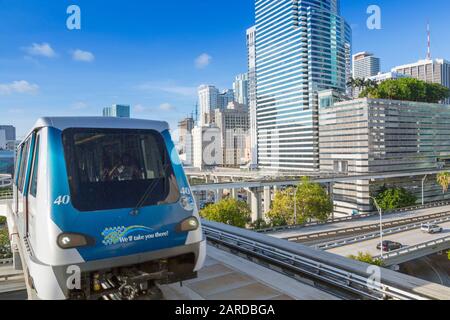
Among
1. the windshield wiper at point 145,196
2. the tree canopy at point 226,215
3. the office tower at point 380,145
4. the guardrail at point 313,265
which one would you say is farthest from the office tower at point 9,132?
the windshield wiper at point 145,196

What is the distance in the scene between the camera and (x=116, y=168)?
191 inches

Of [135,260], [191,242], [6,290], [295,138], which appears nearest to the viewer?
[135,260]

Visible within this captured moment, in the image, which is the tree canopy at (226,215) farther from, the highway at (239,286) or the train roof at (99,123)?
the train roof at (99,123)

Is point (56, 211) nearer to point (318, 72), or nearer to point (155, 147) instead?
point (155, 147)

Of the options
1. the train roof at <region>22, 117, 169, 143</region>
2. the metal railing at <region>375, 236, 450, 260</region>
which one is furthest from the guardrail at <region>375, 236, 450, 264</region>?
the train roof at <region>22, 117, 169, 143</region>

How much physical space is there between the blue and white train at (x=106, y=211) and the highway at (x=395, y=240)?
91.2ft

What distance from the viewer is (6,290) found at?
871 cm

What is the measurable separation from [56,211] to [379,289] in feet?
15.6

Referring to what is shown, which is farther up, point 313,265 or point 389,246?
point 313,265

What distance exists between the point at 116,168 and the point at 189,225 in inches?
51.6

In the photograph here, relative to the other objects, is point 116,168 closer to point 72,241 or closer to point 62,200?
point 62,200

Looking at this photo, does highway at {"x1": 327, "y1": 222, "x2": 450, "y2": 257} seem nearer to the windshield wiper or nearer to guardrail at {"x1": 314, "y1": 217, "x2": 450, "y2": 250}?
guardrail at {"x1": 314, "y1": 217, "x2": 450, "y2": 250}

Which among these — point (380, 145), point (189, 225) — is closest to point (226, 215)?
point (189, 225)
